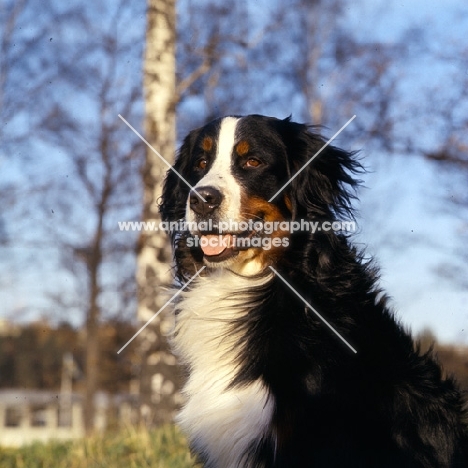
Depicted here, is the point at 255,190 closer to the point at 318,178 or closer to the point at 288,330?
the point at 318,178

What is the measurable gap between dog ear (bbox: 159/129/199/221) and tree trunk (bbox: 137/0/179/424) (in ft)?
15.2

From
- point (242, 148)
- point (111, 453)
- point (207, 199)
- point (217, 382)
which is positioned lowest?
point (111, 453)

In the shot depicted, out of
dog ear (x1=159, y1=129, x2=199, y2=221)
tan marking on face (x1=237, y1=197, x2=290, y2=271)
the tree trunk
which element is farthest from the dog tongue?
the tree trunk

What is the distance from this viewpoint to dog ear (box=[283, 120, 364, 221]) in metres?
4.55

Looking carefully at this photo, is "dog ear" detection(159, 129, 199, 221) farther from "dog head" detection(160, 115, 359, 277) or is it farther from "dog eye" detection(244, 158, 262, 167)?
"dog eye" detection(244, 158, 262, 167)

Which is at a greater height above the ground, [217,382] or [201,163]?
[201,163]

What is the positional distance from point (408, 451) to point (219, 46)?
33.0 ft

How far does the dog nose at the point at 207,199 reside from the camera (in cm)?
434

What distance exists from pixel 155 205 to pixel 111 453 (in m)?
4.24

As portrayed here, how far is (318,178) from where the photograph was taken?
181 inches

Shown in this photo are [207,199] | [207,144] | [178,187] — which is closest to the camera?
[207,199]

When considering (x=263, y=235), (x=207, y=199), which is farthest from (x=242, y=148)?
(x=263, y=235)
